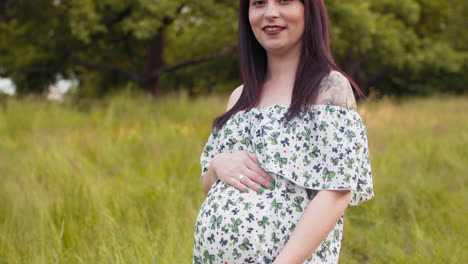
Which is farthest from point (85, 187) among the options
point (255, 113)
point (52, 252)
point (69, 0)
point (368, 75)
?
point (368, 75)

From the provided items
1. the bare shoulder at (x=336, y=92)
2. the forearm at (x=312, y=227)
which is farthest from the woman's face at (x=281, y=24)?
the forearm at (x=312, y=227)

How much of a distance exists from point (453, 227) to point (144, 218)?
216cm

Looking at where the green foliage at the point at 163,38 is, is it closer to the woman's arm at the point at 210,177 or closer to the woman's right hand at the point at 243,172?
the woman's arm at the point at 210,177

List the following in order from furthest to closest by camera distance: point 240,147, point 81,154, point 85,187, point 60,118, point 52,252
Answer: point 60,118, point 81,154, point 85,187, point 52,252, point 240,147

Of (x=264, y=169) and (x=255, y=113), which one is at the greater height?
(x=255, y=113)

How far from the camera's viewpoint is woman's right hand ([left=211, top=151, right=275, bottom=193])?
5.14 ft

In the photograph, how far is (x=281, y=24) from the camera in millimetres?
1634

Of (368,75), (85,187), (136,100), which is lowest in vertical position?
(368,75)

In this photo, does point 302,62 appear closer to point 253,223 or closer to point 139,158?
point 253,223

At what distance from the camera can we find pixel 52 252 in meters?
2.76

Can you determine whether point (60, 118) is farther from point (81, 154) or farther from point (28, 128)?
point (81, 154)

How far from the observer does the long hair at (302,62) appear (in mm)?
1551

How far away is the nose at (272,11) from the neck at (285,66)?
146 mm

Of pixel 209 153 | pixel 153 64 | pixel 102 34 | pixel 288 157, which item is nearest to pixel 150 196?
pixel 209 153
